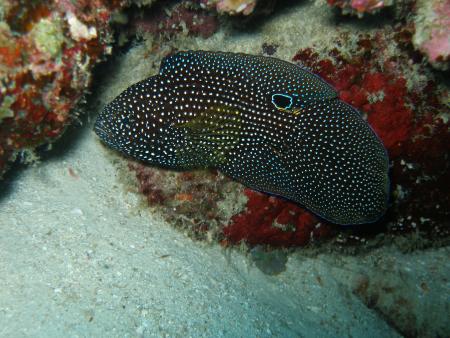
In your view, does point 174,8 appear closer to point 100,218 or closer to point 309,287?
point 100,218

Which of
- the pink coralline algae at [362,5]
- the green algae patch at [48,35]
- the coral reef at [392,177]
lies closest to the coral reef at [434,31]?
the pink coralline algae at [362,5]

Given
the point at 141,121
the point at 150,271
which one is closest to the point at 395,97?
the point at 141,121

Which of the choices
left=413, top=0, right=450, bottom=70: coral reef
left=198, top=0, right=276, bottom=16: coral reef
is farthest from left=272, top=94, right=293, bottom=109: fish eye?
left=413, top=0, right=450, bottom=70: coral reef

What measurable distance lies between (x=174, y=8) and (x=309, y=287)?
4906 millimetres

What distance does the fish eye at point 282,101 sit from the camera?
404 cm

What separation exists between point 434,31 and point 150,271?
427 centimetres

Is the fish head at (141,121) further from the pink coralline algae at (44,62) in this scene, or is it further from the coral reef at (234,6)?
the coral reef at (234,6)

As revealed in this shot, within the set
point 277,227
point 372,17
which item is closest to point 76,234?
point 277,227

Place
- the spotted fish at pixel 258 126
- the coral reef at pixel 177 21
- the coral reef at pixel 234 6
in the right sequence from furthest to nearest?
1. the coral reef at pixel 177 21
2. the coral reef at pixel 234 6
3. the spotted fish at pixel 258 126

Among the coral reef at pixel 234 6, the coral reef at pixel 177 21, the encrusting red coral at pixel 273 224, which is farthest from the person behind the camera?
the coral reef at pixel 177 21

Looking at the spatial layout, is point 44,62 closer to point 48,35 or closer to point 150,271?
point 48,35

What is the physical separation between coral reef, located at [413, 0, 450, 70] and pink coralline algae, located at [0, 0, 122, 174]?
10.7 feet

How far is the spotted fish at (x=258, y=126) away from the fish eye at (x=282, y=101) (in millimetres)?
11

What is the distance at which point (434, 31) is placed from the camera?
3645 mm
